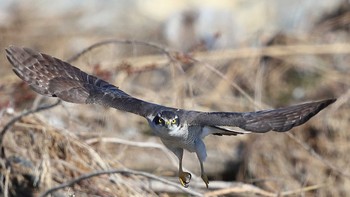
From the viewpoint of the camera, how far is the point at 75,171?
6305 millimetres

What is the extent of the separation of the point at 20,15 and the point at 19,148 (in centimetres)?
505

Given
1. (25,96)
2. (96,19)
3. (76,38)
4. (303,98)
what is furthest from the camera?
(96,19)

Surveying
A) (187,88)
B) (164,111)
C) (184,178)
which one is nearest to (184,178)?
(184,178)

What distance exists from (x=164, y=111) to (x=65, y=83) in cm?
71

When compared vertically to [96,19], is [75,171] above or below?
below

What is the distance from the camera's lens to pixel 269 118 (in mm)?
4875

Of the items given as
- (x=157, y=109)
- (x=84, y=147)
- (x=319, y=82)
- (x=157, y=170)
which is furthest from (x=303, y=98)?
(x=157, y=109)

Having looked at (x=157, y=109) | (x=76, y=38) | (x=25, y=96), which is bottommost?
(x=157, y=109)

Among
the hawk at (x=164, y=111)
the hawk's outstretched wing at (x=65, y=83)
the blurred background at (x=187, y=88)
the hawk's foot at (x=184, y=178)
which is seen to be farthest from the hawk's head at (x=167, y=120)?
the blurred background at (x=187, y=88)

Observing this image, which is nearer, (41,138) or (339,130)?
(41,138)

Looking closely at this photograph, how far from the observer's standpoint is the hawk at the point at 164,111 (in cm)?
481

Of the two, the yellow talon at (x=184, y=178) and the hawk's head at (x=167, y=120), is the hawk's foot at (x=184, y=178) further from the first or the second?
the hawk's head at (x=167, y=120)

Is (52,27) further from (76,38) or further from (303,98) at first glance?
(303,98)

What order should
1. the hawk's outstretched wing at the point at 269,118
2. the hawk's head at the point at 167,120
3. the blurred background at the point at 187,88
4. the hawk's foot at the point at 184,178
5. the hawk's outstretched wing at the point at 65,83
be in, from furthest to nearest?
1. the blurred background at the point at 187,88
2. the hawk's foot at the point at 184,178
3. the hawk's outstretched wing at the point at 65,83
4. the hawk's head at the point at 167,120
5. the hawk's outstretched wing at the point at 269,118
